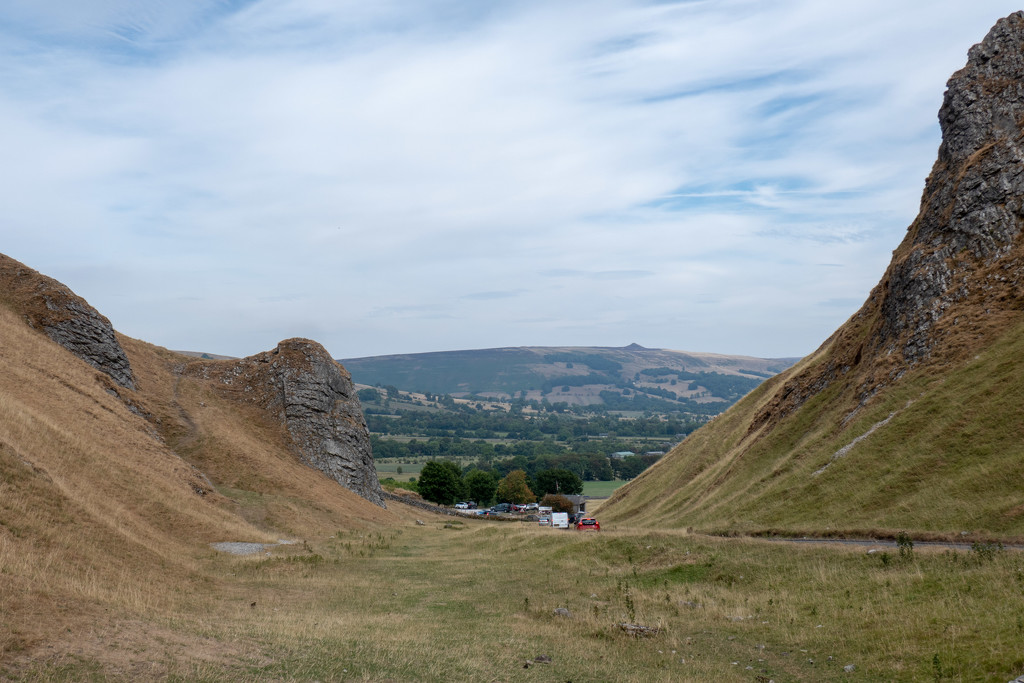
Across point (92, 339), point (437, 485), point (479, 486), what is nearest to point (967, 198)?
point (92, 339)

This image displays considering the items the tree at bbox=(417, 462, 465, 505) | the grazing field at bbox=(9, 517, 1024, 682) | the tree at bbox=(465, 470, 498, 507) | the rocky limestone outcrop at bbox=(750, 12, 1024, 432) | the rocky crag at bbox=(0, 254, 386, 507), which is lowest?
the tree at bbox=(465, 470, 498, 507)

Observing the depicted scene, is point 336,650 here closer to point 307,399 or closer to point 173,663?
point 173,663

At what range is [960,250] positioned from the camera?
4712 cm

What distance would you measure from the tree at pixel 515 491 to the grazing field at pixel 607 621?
108638 mm

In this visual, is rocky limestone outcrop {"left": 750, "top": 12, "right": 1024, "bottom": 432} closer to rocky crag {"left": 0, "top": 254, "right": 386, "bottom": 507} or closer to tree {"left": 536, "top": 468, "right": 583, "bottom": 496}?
rocky crag {"left": 0, "top": 254, "right": 386, "bottom": 507}

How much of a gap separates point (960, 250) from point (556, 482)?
374 ft

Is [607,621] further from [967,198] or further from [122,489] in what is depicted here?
[967,198]

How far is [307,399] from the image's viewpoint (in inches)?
2847

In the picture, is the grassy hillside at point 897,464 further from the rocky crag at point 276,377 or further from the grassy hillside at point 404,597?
the rocky crag at point 276,377

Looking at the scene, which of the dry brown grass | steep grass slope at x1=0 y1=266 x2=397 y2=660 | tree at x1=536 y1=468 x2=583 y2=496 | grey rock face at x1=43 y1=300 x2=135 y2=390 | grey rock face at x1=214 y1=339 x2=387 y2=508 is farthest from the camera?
tree at x1=536 y1=468 x2=583 y2=496

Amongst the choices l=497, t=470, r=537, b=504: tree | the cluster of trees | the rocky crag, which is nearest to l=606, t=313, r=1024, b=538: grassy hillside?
the rocky crag

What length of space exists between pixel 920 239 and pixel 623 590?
40.3m

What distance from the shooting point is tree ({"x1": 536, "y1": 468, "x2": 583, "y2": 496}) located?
15362 centimetres

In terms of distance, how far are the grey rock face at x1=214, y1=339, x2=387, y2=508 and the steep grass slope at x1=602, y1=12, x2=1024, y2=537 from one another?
30.2 metres
